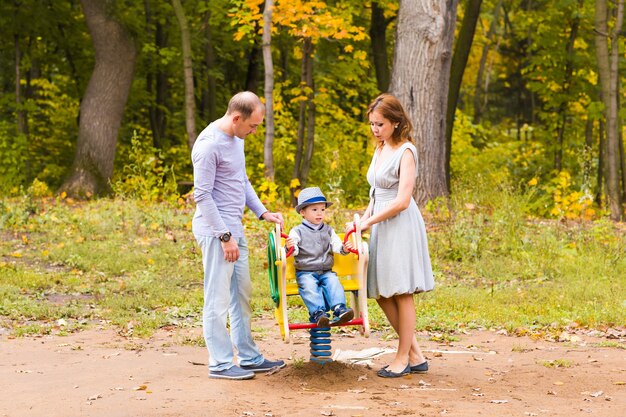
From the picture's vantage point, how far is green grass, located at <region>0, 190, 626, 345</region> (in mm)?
9336

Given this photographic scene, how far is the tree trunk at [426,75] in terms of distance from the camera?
564 inches

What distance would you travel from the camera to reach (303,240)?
6.55 m

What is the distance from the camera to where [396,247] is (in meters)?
6.62

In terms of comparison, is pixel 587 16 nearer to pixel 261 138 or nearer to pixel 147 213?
pixel 261 138

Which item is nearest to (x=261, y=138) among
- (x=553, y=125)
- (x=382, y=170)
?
(x=553, y=125)

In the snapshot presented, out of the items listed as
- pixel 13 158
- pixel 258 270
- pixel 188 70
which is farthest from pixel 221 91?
pixel 258 270

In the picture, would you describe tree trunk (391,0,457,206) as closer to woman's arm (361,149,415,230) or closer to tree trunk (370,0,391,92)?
woman's arm (361,149,415,230)

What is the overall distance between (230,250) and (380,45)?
1728 cm

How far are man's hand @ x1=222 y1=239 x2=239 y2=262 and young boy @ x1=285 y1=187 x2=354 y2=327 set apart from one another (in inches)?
14.3

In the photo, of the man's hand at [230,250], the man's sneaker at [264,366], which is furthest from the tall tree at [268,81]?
the man's hand at [230,250]

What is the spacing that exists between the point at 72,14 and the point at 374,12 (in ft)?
26.9

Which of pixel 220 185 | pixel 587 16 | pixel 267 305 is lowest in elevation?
pixel 267 305

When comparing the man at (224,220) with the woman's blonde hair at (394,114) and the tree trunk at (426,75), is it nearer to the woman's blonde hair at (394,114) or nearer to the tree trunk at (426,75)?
the woman's blonde hair at (394,114)

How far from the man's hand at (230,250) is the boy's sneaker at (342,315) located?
Result: 791mm
